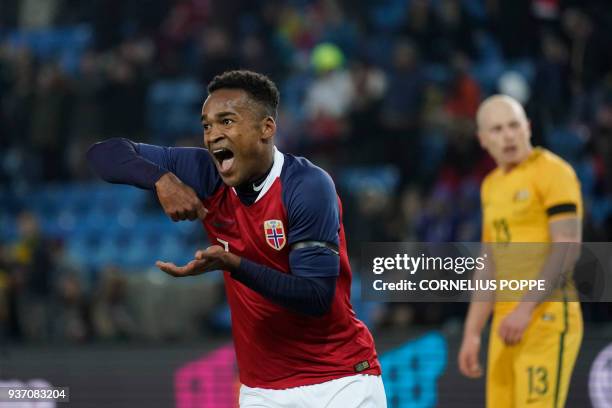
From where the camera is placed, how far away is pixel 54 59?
53.9 ft

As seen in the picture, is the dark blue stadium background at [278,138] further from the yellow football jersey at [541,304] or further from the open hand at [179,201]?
the open hand at [179,201]

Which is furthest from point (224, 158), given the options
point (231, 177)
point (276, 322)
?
point (276, 322)

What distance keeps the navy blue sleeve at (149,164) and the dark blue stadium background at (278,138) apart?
309cm

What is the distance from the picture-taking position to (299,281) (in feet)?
13.5

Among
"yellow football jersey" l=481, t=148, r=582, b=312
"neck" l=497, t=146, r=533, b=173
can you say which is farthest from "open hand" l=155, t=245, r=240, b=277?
"neck" l=497, t=146, r=533, b=173

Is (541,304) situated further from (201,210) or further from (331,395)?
(201,210)

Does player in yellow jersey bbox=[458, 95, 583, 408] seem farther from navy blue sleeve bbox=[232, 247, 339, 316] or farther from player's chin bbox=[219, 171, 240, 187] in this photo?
player's chin bbox=[219, 171, 240, 187]

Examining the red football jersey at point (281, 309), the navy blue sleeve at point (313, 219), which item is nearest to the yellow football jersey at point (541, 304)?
the red football jersey at point (281, 309)

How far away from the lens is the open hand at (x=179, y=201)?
13.8 ft

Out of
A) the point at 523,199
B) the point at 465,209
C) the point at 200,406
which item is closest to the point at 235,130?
the point at 523,199

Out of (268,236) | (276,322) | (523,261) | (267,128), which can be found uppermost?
(267,128)

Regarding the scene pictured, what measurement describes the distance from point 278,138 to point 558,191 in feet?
23.6

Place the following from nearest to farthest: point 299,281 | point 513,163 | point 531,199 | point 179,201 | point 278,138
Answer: point 299,281, point 179,201, point 531,199, point 513,163, point 278,138

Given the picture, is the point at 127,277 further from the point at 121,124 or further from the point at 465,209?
the point at 465,209
